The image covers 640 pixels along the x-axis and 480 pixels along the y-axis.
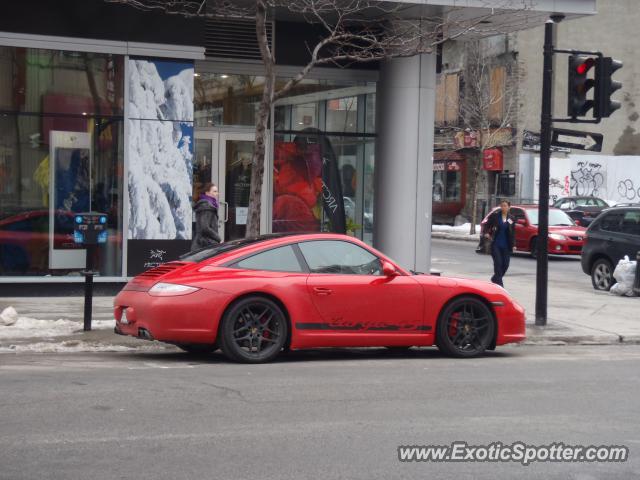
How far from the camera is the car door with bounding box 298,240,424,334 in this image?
1116cm

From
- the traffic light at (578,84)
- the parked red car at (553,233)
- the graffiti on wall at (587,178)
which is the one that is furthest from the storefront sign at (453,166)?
the traffic light at (578,84)

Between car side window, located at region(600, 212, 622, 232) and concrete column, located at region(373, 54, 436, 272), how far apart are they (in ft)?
15.3

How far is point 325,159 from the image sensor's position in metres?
19.9

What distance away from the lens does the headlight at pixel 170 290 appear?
10.6 m

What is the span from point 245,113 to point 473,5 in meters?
4.65

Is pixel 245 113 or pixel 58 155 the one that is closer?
pixel 58 155

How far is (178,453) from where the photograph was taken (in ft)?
22.3

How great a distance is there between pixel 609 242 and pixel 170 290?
516 inches

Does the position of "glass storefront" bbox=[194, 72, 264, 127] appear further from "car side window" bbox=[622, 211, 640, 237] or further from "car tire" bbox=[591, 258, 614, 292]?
"car side window" bbox=[622, 211, 640, 237]

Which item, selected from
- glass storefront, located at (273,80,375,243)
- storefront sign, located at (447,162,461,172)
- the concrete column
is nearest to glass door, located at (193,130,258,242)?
A: glass storefront, located at (273,80,375,243)

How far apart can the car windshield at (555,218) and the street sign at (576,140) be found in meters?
16.7

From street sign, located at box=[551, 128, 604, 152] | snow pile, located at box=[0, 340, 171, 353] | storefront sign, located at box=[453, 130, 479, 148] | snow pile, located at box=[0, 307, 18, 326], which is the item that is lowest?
snow pile, located at box=[0, 340, 171, 353]

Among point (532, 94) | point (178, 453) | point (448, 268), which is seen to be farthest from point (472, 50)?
point (178, 453)

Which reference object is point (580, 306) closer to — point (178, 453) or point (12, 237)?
point (12, 237)
